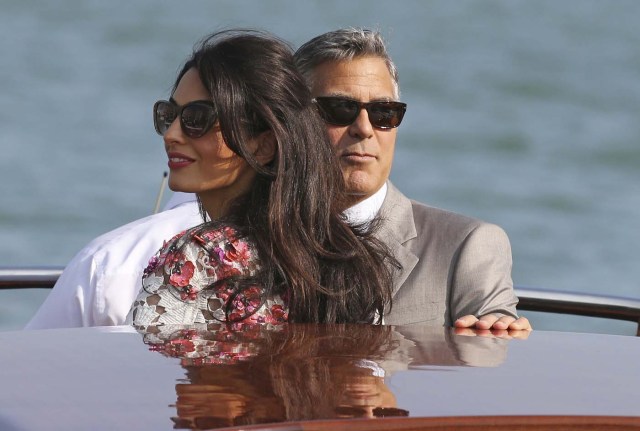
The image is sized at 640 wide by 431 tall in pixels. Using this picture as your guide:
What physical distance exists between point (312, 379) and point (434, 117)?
12.0 m

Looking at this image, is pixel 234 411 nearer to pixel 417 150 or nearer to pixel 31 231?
pixel 31 231

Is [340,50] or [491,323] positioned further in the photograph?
[340,50]

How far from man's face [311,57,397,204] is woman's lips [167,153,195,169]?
880 millimetres

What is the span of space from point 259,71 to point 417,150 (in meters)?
10.2

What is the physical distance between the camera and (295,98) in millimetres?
2393

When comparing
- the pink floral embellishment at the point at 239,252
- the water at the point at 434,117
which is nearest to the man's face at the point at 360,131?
the pink floral embellishment at the point at 239,252

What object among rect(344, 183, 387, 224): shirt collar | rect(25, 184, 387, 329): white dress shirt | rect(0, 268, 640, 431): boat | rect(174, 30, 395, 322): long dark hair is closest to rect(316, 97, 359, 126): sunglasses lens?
rect(344, 183, 387, 224): shirt collar

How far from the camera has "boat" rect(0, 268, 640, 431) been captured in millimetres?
1438

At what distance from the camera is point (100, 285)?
298 centimetres

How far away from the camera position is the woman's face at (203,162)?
240 cm

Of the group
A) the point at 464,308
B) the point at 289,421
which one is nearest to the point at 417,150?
the point at 464,308

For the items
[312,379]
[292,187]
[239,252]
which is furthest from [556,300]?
[312,379]

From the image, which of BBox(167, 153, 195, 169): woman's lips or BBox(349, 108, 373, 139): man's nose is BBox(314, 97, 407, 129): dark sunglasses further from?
BBox(167, 153, 195, 169): woman's lips

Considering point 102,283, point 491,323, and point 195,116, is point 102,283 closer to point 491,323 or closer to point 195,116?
point 195,116
